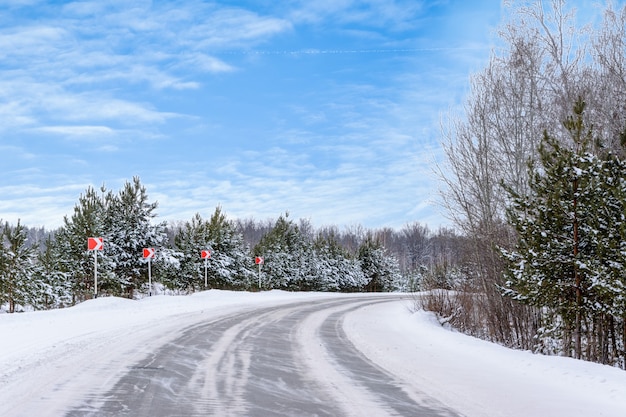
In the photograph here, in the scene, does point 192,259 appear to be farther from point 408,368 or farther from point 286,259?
point 408,368

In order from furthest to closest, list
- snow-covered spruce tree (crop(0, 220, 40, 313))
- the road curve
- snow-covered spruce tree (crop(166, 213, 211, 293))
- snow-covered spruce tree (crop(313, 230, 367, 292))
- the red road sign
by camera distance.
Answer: snow-covered spruce tree (crop(313, 230, 367, 292)) → snow-covered spruce tree (crop(166, 213, 211, 293)) → snow-covered spruce tree (crop(0, 220, 40, 313)) → the red road sign → the road curve

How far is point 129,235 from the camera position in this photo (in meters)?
31.7

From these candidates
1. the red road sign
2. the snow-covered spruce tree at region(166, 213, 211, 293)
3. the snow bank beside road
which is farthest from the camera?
the snow-covered spruce tree at region(166, 213, 211, 293)

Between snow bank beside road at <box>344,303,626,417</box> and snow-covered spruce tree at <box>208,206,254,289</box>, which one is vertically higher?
snow-covered spruce tree at <box>208,206,254,289</box>

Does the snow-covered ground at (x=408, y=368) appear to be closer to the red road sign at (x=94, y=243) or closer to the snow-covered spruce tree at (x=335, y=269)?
the red road sign at (x=94, y=243)

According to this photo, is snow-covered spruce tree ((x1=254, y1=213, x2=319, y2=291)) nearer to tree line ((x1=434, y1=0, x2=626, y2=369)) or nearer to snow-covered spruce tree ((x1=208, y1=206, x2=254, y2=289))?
snow-covered spruce tree ((x1=208, y1=206, x2=254, y2=289))

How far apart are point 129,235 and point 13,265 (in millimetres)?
6340

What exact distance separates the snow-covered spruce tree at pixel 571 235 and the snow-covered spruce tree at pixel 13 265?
2534 centimetres

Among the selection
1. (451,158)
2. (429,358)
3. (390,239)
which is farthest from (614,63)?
(390,239)

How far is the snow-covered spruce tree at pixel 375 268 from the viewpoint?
57.6m

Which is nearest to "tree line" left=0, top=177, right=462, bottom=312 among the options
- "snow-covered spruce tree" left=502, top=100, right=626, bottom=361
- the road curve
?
"snow-covered spruce tree" left=502, top=100, right=626, bottom=361

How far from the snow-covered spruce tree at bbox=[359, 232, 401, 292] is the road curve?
46891 mm

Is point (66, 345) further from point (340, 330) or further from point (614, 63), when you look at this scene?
point (614, 63)

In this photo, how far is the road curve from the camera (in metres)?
5.23
